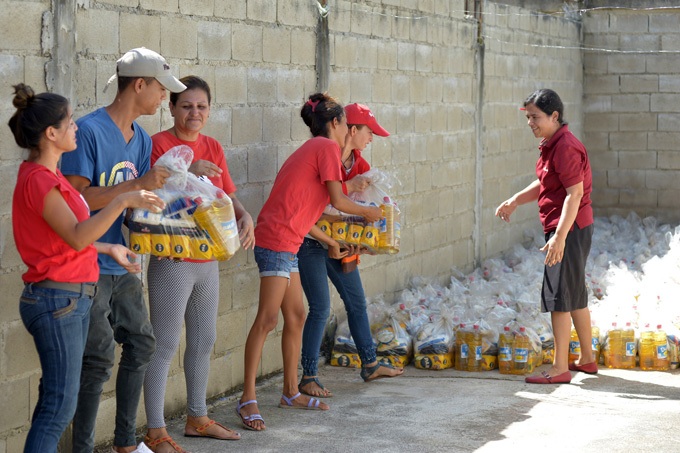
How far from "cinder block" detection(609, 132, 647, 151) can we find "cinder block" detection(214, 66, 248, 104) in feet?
26.6

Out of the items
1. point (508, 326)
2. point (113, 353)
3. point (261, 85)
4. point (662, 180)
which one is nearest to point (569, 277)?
point (508, 326)

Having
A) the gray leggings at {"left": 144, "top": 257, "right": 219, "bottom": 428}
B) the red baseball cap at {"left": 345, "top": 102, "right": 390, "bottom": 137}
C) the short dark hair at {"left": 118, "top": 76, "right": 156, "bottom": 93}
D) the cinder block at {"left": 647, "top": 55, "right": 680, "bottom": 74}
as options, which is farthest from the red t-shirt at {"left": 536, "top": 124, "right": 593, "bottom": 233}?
the cinder block at {"left": 647, "top": 55, "right": 680, "bottom": 74}

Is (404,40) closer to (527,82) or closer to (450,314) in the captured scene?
(450,314)

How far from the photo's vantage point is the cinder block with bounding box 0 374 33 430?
4.15m

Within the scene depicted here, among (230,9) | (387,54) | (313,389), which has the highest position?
(387,54)

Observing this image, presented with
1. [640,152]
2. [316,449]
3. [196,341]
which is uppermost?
[640,152]

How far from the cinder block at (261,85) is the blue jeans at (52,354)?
104 inches

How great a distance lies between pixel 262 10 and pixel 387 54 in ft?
6.54

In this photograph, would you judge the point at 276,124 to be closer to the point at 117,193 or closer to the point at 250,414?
the point at 250,414

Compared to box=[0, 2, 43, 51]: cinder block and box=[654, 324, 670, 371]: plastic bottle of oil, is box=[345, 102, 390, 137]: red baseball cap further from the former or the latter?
box=[654, 324, 670, 371]: plastic bottle of oil

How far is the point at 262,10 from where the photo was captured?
5969 millimetres

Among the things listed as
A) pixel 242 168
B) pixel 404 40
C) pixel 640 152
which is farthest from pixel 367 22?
pixel 640 152

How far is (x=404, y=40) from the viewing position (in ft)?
26.4

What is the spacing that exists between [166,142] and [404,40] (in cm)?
391
